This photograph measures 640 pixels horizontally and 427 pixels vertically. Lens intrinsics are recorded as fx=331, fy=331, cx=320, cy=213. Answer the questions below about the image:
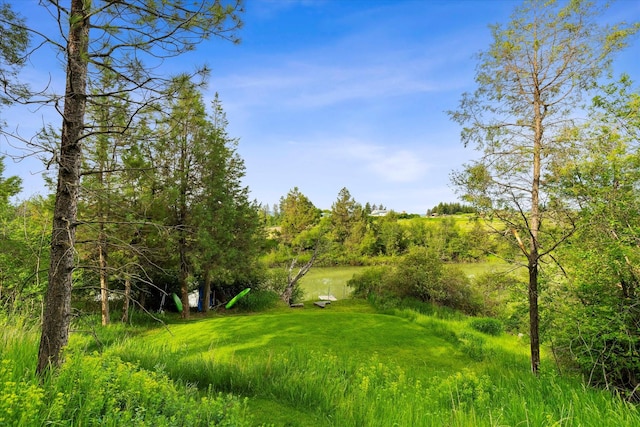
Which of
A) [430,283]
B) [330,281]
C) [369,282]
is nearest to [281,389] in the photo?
[430,283]

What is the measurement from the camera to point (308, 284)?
24781mm

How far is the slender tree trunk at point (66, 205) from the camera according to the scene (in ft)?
9.39

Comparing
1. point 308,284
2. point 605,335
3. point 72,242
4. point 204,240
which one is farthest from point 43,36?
point 308,284

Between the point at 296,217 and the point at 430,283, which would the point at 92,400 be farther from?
the point at 296,217

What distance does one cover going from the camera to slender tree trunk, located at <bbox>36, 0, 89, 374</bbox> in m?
2.86

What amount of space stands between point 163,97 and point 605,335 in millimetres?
5461

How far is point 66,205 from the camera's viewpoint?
3.01m

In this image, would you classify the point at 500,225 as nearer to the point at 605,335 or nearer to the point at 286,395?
the point at 605,335

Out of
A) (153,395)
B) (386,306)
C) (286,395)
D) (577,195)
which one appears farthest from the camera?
(386,306)

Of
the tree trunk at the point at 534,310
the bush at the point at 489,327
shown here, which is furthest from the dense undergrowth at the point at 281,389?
the bush at the point at 489,327

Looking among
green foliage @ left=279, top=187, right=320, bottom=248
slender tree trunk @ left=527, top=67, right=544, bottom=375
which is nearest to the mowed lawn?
slender tree trunk @ left=527, top=67, right=544, bottom=375

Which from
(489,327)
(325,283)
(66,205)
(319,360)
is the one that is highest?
(66,205)

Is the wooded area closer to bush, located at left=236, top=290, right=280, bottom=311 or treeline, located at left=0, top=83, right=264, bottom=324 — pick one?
treeline, located at left=0, top=83, right=264, bottom=324

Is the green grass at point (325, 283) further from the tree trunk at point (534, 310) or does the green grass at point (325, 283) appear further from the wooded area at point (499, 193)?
the tree trunk at point (534, 310)
